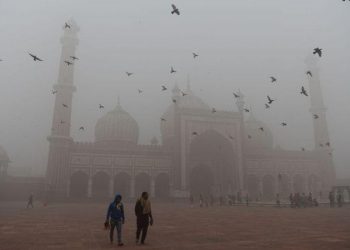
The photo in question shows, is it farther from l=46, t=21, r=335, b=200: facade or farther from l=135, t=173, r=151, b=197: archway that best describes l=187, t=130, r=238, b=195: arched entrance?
l=135, t=173, r=151, b=197: archway

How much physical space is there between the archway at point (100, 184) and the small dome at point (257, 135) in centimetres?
1833

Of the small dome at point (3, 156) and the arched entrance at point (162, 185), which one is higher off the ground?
the small dome at point (3, 156)

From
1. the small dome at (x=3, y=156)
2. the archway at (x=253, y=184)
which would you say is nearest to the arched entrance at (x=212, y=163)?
the archway at (x=253, y=184)

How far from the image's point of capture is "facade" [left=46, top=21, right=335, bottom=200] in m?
31.7

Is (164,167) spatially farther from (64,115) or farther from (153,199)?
(64,115)

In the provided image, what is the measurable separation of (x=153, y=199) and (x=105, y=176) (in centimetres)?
608

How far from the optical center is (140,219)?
238 inches

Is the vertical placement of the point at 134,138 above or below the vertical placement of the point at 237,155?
above

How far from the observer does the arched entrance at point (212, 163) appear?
35562mm

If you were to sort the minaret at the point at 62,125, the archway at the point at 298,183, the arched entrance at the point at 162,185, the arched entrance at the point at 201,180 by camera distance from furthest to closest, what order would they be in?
the archway at the point at 298,183 → the arched entrance at the point at 201,180 → the arched entrance at the point at 162,185 → the minaret at the point at 62,125

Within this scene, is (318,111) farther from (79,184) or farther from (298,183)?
(79,184)

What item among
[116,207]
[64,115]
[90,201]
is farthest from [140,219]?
[64,115]

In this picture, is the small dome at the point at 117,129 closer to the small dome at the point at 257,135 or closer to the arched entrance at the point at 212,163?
the arched entrance at the point at 212,163

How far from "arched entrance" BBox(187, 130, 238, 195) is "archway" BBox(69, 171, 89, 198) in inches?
433
